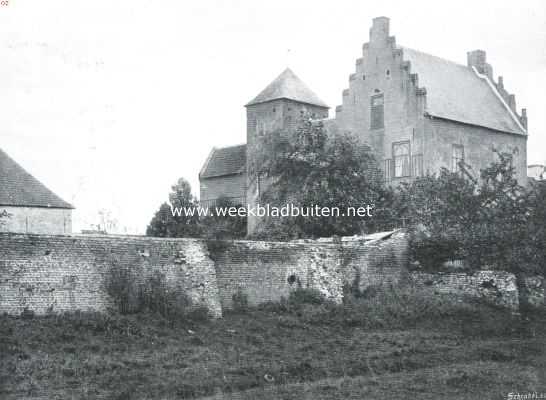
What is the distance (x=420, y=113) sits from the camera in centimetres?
3984

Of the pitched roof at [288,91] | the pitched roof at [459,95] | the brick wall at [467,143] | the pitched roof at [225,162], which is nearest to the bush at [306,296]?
the brick wall at [467,143]

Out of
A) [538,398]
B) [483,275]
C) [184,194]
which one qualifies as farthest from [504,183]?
[184,194]

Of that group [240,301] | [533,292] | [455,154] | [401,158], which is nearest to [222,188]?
[401,158]

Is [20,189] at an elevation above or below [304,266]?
above

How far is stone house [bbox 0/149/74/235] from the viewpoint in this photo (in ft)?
132

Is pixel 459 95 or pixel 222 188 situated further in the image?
pixel 222 188

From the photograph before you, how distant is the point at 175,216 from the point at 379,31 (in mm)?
19250

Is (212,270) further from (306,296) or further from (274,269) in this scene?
(306,296)

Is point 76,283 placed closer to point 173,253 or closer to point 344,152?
point 173,253

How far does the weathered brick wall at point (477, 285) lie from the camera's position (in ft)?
90.7

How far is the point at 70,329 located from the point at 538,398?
36.4 feet

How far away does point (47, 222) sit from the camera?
42.2 metres

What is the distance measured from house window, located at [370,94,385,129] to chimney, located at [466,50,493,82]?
9.88 m

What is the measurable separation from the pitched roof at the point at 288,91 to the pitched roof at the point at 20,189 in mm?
14876
